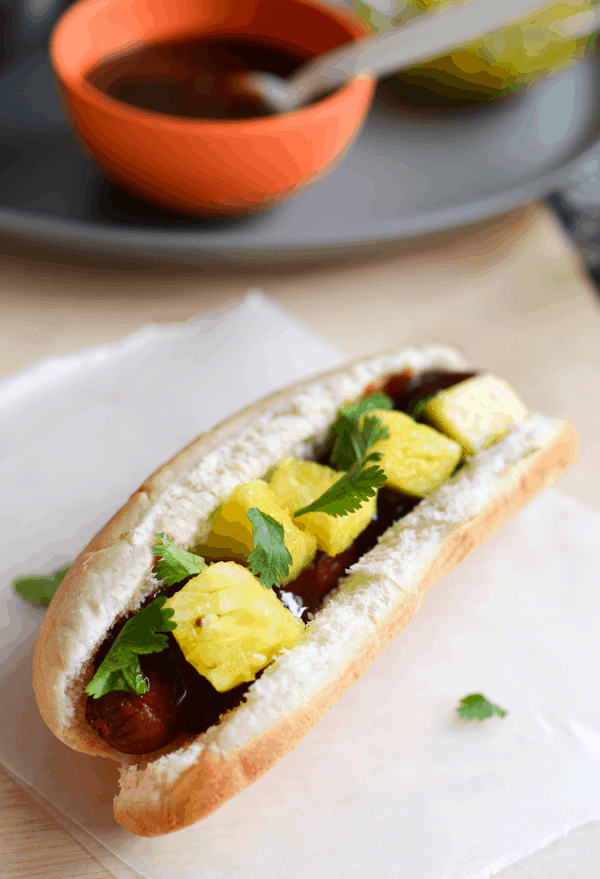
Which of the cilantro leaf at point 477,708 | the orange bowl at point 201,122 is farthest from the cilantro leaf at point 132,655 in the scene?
the orange bowl at point 201,122

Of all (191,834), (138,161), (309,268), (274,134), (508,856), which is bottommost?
(508,856)

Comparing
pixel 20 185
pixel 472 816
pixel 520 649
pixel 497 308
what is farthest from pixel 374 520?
pixel 20 185

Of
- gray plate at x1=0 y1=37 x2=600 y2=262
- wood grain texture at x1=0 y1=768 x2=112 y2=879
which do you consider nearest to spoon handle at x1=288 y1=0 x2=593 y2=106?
gray plate at x1=0 y1=37 x2=600 y2=262

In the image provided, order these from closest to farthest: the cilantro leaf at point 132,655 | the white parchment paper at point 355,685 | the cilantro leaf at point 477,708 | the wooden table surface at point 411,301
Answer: the cilantro leaf at point 132,655 < the white parchment paper at point 355,685 < the cilantro leaf at point 477,708 < the wooden table surface at point 411,301

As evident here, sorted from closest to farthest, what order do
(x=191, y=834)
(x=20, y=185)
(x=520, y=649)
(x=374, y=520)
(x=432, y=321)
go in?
(x=191, y=834), (x=374, y=520), (x=520, y=649), (x=20, y=185), (x=432, y=321)

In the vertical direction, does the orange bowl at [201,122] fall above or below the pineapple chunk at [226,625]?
above

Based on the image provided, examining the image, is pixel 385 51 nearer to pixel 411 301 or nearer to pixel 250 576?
pixel 411 301

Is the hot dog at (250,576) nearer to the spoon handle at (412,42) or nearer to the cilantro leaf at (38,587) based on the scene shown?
the cilantro leaf at (38,587)

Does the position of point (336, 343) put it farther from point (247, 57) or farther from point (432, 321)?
point (247, 57)
